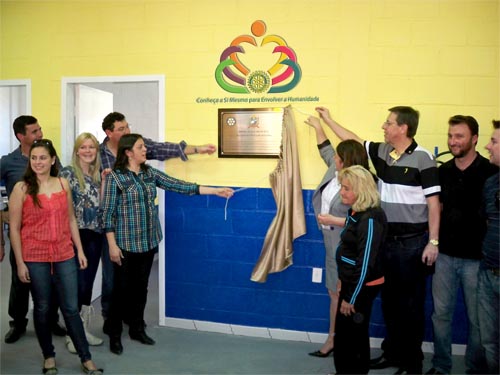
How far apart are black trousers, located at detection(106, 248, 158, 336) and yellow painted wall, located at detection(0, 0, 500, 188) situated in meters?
0.80

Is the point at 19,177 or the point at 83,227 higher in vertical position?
the point at 19,177

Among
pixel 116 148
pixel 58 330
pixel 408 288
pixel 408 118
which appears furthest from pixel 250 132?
pixel 58 330

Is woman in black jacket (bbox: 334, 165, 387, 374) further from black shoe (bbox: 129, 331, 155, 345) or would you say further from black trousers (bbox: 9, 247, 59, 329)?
black trousers (bbox: 9, 247, 59, 329)

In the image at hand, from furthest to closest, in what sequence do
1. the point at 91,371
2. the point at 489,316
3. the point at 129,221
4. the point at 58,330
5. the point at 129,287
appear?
the point at 58,330 < the point at 129,287 < the point at 129,221 < the point at 91,371 < the point at 489,316

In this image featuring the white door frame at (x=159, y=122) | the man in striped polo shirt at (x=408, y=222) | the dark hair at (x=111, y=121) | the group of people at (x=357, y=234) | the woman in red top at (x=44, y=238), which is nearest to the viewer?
the group of people at (x=357, y=234)

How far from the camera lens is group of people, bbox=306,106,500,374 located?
2.74m

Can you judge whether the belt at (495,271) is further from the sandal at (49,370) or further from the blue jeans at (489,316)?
the sandal at (49,370)

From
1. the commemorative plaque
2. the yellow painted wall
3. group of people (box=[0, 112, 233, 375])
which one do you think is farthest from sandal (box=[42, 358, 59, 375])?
the commemorative plaque

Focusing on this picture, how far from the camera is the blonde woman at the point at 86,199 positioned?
136 inches

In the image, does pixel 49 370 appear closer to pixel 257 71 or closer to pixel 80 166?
pixel 80 166

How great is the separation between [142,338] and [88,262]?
2.28 feet

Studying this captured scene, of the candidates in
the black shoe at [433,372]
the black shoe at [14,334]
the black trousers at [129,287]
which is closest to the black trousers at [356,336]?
the black shoe at [433,372]

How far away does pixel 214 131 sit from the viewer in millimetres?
3879

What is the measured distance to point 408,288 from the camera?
3105 mm
